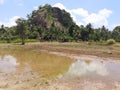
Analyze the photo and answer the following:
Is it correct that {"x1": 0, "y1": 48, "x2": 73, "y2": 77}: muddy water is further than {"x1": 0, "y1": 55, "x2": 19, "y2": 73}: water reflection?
No

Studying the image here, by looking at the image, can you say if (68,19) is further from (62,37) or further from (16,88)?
(16,88)

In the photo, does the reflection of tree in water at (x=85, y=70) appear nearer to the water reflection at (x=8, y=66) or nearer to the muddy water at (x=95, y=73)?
the muddy water at (x=95, y=73)

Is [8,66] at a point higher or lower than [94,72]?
higher

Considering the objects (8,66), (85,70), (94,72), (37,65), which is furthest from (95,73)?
(8,66)

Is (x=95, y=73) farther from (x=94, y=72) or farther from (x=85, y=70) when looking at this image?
(x=85, y=70)

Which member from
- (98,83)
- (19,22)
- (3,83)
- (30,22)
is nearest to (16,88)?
(3,83)

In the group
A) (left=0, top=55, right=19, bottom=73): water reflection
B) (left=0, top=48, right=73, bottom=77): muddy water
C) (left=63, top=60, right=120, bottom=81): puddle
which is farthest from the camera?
(left=0, top=55, right=19, bottom=73): water reflection

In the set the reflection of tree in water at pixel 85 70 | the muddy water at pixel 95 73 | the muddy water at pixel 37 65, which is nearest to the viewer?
the muddy water at pixel 95 73

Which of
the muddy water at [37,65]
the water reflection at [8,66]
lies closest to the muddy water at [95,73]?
the muddy water at [37,65]

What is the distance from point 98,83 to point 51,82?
3.73 metres

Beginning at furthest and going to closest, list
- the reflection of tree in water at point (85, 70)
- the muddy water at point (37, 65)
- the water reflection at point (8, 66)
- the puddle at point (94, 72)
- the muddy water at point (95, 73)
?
the water reflection at point (8, 66), the muddy water at point (37, 65), the reflection of tree in water at point (85, 70), the puddle at point (94, 72), the muddy water at point (95, 73)

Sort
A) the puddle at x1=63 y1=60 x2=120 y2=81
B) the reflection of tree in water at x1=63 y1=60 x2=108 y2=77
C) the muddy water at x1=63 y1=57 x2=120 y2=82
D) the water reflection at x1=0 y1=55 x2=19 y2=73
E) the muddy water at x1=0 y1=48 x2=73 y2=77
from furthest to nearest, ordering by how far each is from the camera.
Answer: the water reflection at x1=0 y1=55 x2=19 y2=73 < the muddy water at x1=0 y1=48 x2=73 y2=77 < the reflection of tree in water at x1=63 y1=60 x2=108 y2=77 < the puddle at x1=63 y1=60 x2=120 y2=81 < the muddy water at x1=63 y1=57 x2=120 y2=82

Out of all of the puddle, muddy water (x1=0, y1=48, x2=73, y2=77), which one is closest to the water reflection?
muddy water (x1=0, y1=48, x2=73, y2=77)

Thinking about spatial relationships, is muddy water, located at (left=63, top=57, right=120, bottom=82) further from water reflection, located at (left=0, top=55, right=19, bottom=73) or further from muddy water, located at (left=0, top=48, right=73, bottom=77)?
water reflection, located at (left=0, top=55, right=19, bottom=73)
